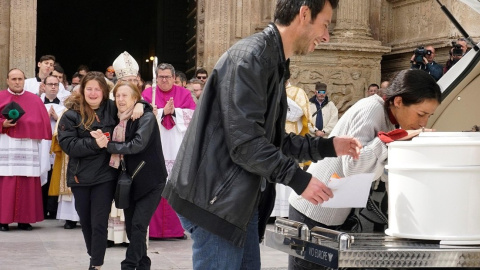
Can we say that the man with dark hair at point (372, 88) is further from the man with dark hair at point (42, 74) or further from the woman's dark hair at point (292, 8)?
the woman's dark hair at point (292, 8)

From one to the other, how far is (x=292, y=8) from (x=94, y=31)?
3005 centimetres

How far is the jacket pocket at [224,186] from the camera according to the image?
3.60 m

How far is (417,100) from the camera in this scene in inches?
168

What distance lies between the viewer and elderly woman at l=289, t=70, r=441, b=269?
14.0 feet

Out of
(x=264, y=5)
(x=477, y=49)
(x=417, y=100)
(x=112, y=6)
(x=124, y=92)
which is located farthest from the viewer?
(x=112, y=6)

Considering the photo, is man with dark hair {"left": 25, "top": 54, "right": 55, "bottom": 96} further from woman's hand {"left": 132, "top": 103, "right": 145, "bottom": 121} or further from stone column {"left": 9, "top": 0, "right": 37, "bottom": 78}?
woman's hand {"left": 132, "top": 103, "right": 145, "bottom": 121}

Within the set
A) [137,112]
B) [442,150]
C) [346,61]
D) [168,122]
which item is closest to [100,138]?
[137,112]

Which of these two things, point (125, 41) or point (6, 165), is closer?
point (6, 165)

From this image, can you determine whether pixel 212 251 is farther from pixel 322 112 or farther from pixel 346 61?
pixel 346 61

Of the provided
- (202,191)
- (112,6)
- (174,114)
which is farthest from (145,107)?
(112,6)

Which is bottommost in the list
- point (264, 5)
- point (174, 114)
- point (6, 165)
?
point (6, 165)

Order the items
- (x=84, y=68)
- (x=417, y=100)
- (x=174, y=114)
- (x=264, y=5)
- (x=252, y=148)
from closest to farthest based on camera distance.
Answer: (x=252, y=148), (x=417, y=100), (x=174, y=114), (x=84, y=68), (x=264, y=5)

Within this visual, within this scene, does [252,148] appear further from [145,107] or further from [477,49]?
[145,107]

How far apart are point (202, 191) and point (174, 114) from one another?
7603 mm
